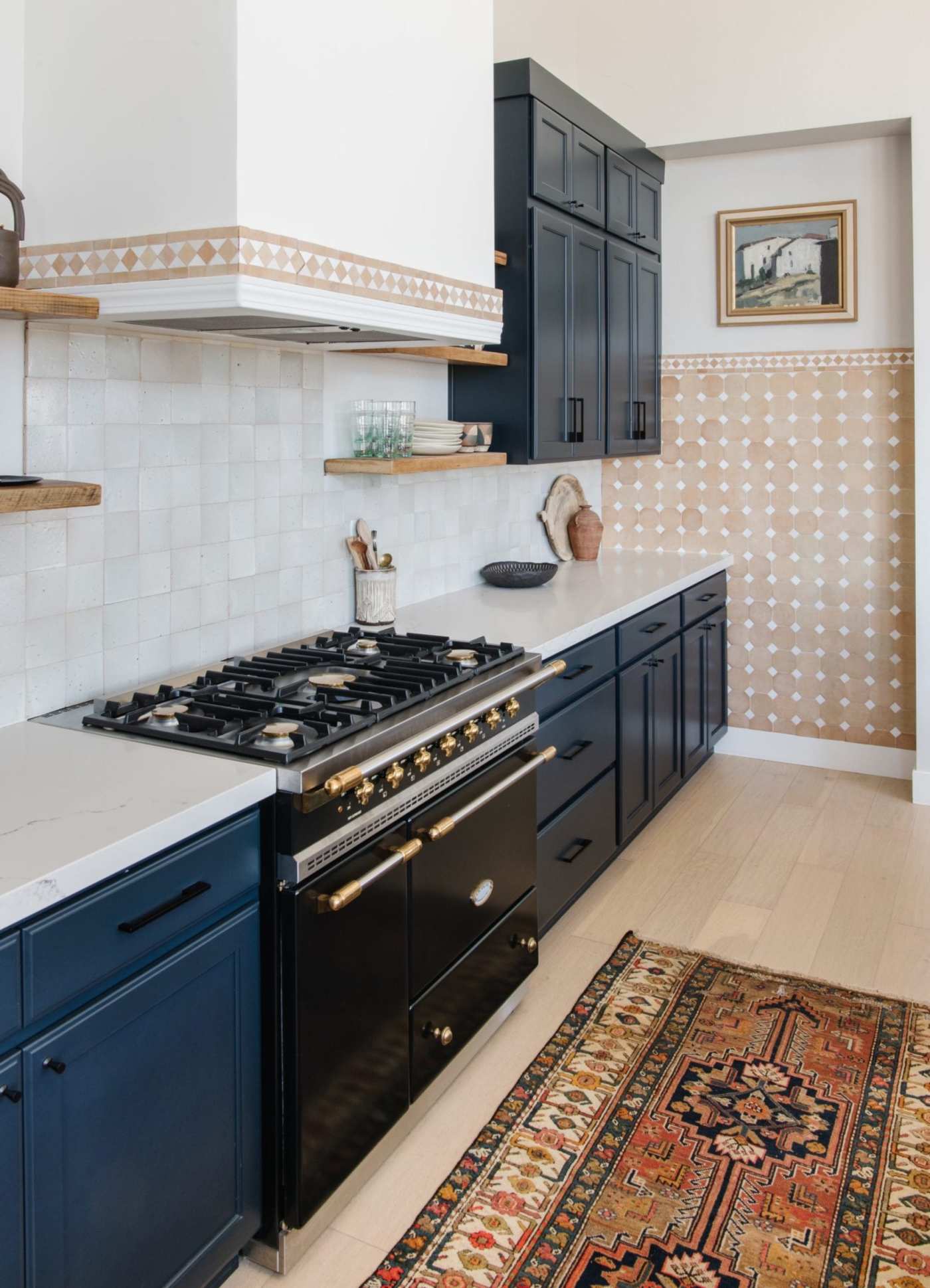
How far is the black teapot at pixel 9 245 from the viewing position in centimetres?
189

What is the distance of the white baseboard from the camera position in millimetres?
4805

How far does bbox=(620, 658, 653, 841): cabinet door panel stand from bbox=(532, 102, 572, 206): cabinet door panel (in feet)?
5.18

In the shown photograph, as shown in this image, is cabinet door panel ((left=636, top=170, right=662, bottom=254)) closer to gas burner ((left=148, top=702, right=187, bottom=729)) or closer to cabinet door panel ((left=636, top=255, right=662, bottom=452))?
cabinet door panel ((left=636, top=255, right=662, bottom=452))

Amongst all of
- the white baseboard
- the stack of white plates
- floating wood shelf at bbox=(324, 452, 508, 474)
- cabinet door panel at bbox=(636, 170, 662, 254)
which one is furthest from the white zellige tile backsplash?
the white baseboard

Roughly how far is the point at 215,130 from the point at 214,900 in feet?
4.18

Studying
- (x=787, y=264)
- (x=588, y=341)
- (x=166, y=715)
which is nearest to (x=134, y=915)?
(x=166, y=715)

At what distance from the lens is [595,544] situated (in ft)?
15.6

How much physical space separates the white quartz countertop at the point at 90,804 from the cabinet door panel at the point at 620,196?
3.08 metres

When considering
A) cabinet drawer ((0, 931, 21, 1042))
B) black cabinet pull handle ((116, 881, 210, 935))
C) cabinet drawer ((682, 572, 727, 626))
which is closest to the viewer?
cabinet drawer ((0, 931, 21, 1042))

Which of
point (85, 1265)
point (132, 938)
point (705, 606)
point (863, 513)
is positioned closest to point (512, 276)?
point (705, 606)

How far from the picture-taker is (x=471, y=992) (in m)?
2.54

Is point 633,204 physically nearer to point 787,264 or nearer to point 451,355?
point 787,264

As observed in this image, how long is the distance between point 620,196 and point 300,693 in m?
2.84

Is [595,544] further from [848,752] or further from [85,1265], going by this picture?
[85,1265]
